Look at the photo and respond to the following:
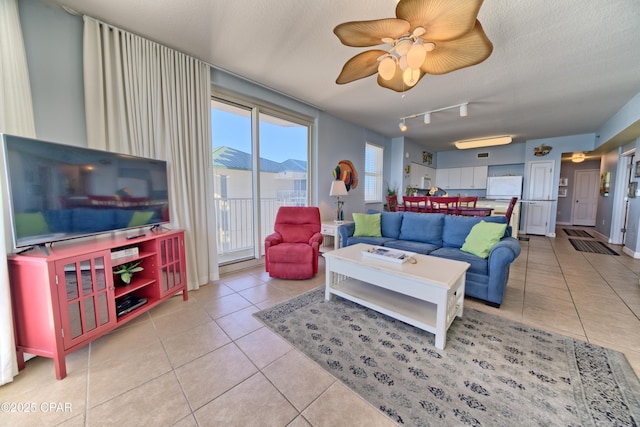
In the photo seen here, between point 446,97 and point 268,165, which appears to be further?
point 268,165

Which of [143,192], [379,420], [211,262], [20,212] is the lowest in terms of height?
[379,420]

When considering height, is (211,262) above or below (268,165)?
below

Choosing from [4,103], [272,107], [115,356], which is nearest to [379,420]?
[115,356]

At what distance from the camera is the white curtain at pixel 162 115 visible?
6.89 ft

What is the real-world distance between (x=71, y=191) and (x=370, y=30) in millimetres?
2372

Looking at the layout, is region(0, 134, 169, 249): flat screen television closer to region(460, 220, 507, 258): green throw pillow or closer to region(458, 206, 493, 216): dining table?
region(460, 220, 507, 258): green throw pillow

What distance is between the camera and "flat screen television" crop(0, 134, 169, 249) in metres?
1.42

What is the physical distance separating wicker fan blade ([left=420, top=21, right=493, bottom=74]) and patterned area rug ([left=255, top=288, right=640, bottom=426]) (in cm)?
215

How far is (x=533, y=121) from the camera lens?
4.62 m

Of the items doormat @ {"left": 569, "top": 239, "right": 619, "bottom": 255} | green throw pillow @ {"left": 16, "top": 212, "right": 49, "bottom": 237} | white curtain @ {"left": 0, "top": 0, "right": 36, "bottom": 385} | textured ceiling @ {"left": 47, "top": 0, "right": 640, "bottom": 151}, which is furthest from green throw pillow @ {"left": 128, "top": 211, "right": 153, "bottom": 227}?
doormat @ {"left": 569, "top": 239, "right": 619, "bottom": 255}

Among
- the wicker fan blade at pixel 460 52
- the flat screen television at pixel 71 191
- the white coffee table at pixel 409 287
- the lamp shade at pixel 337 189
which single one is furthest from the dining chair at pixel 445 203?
the flat screen television at pixel 71 191

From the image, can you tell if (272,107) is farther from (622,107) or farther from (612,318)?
(622,107)

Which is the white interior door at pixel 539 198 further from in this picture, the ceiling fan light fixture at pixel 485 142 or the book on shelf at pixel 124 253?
the book on shelf at pixel 124 253

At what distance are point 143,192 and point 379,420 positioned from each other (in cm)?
254
